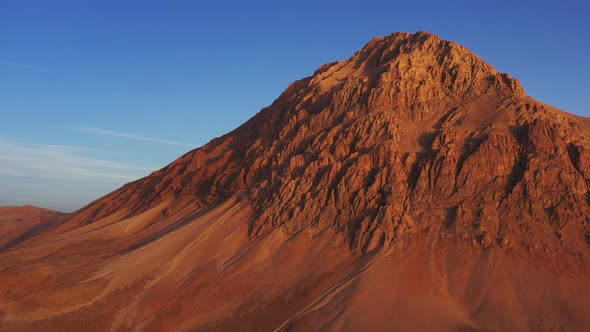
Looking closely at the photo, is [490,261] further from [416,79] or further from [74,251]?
[74,251]

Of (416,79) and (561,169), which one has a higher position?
(416,79)

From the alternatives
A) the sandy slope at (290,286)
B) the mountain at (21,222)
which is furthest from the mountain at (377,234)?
the mountain at (21,222)

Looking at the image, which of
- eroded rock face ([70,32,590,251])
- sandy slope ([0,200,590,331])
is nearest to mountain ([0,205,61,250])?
sandy slope ([0,200,590,331])

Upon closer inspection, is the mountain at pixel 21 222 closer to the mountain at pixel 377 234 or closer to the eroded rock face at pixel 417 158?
the mountain at pixel 377 234

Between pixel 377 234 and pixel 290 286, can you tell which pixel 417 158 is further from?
pixel 290 286

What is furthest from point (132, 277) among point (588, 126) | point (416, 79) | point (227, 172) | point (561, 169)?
point (588, 126)

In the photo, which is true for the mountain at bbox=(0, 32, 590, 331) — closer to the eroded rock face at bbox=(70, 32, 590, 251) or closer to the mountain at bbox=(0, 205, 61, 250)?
the eroded rock face at bbox=(70, 32, 590, 251)
